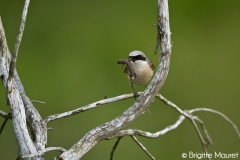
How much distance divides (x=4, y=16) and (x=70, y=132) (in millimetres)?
962

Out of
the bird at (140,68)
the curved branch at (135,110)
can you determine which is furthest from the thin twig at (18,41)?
the bird at (140,68)

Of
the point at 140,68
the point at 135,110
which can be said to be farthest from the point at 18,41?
the point at 140,68

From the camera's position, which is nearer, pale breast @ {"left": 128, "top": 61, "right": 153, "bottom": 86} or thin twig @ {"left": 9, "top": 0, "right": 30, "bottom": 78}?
thin twig @ {"left": 9, "top": 0, "right": 30, "bottom": 78}

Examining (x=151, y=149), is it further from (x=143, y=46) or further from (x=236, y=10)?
(x=236, y=10)

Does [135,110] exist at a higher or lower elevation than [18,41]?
lower

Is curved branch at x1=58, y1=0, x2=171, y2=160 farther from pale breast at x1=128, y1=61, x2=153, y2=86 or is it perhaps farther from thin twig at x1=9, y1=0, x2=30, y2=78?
pale breast at x1=128, y1=61, x2=153, y2=86

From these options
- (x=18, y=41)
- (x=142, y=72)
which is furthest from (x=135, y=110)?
(x=142, y=72)

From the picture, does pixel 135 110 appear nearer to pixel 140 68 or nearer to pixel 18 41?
pixel 18 41

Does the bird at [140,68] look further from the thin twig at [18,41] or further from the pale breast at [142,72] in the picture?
the thin twig at [18,41]

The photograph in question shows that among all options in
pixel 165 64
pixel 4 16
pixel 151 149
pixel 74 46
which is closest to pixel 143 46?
pixel 74 46

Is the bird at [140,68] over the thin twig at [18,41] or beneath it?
beneath

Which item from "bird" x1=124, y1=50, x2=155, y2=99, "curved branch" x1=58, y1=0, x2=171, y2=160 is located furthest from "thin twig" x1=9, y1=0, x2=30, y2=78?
"bird" x1=124, y1=50, x2=155, y2=99

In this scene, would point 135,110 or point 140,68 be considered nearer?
point 135,110

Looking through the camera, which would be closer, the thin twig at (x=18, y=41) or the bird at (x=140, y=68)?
the thin twig at (x=18, y=41)
